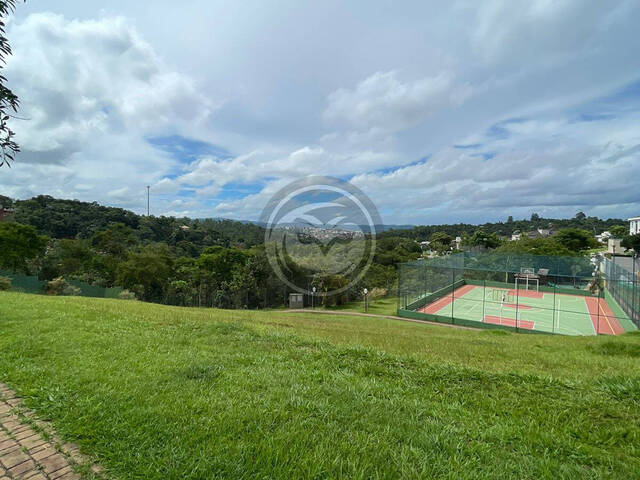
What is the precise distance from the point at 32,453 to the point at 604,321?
83.3 ft

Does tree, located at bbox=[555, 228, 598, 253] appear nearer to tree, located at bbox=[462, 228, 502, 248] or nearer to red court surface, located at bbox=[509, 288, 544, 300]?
tree, located at bbox=[462, 228, 502, 248]

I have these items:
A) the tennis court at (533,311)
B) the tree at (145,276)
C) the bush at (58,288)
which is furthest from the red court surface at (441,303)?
the bush at (58,288)

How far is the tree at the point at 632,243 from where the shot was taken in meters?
42.6

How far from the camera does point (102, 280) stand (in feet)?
93.3

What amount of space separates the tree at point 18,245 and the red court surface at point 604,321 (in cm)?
3679

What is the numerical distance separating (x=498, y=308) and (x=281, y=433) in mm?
25953

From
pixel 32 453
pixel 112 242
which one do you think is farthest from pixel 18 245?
pixel 32 453

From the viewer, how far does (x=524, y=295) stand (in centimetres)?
2761

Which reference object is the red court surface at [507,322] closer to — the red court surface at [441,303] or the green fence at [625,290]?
the red court surface at [441,303]

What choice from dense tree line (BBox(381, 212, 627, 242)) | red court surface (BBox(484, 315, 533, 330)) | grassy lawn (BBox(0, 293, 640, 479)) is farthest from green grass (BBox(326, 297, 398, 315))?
dense tree line (BBox(381, 212, 627, 242))

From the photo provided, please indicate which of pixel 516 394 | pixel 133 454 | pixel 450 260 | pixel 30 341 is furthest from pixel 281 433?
pixel 450 260

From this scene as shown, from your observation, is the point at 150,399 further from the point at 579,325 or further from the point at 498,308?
the point at 498,308

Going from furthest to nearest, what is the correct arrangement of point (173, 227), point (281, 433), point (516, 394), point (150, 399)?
1. point (173, 227)
2. point (516, 394)
3. point (150, 399)
4. point (281, 433)

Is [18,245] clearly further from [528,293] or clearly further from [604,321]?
[528,293]
